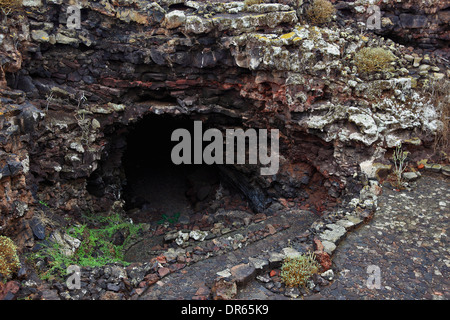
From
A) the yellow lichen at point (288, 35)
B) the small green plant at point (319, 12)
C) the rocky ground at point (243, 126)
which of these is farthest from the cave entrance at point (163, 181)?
the small green plant at point (319, 12)

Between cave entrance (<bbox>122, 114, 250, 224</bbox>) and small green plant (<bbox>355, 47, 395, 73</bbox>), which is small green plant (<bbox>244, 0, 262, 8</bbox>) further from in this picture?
cave entrance (<bbox>122, 114, 250, 224</bbox>)

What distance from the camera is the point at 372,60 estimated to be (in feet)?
30.7

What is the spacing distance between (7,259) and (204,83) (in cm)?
709

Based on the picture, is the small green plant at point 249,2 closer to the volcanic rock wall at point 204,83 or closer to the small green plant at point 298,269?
the volcanic rock wall at point 204,83

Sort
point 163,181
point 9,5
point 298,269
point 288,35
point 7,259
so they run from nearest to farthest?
point 7,259
point 298,269
point 9,5
point 288,35
point 163,181

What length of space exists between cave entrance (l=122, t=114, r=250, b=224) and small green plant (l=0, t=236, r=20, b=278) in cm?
576

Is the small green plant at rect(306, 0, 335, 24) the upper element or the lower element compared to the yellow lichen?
upper

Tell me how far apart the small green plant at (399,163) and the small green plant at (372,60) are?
212 centimetres

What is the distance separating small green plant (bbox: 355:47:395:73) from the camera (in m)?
9.36

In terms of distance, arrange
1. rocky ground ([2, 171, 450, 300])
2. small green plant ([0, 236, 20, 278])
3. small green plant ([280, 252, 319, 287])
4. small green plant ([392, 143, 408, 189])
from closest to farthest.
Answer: small green plant ([0, 236, 20, 278]) → rocky ground ([2, 171, 450, 300]) → small green plant ([280, 252, 319, 287]) → small green plant ([392, 143, 408, 189])

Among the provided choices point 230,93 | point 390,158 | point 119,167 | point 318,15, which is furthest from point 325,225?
point 119,167

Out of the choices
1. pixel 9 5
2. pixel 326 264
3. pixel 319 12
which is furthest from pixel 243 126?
pixel 9 5

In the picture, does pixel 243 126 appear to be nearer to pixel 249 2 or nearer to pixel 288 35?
pixel 288 35

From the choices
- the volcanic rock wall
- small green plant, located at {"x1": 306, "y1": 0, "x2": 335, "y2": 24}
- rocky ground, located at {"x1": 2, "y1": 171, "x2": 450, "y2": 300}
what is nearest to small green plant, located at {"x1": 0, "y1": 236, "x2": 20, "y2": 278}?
rocky ground, located at {"x1": 2, "y1": 171, "x2": 450, "y2": 300}
